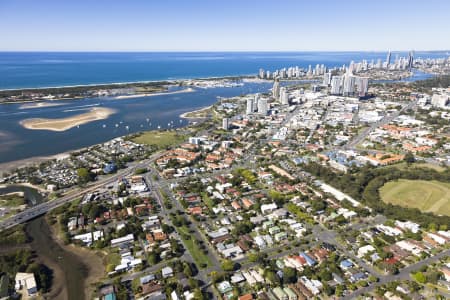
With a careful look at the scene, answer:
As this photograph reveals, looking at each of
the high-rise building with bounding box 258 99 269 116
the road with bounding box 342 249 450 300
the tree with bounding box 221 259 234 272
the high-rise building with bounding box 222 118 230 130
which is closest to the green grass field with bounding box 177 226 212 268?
the tree with bounding box 221 259 234 272

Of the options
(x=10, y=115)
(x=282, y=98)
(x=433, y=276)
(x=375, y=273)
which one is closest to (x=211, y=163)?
(x=375, y=273)

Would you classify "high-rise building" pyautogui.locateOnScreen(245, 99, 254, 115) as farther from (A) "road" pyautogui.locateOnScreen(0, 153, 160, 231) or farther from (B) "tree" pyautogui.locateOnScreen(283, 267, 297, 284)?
(B) "tree" pyautogui.locateOnScreen(283, 267, 297, 284)

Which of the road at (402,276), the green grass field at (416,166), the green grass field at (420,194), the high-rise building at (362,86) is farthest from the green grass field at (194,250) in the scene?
the high-rise building at (362,86)

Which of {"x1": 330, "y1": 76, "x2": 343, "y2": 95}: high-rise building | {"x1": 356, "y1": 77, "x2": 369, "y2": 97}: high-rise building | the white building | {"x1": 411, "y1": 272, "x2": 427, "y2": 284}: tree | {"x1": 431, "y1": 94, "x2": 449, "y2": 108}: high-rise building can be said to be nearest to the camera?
the white building

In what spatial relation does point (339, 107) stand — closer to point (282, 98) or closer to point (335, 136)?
point (282, 98)

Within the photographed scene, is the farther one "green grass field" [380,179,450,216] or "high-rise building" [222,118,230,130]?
"high-rise building" [222,118,230,130]

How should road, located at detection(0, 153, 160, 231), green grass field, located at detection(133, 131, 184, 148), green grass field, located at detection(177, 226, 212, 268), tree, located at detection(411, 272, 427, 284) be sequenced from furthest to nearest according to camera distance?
green grass field, located at detection(133, 131, 184, 148)
road, located at detection(0, 153, 160, 231)
green grass field, located at detection(177, 226, 212, 268)
tree, located at detection(411, 272, 427, 284)

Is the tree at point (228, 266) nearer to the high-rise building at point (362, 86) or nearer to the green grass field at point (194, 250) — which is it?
the green grass field at point (194, 250)
